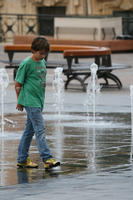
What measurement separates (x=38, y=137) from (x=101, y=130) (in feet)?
10.7

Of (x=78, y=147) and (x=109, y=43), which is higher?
(x=109, y=43)

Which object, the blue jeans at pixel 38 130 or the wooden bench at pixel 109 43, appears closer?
the blue jeans at pixel 38 130

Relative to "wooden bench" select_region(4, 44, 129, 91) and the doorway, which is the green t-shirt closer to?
"wooden bench" select_region(4, 44, 129, 91)

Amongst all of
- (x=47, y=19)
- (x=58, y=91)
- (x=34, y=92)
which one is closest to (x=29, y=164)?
(x=34, y=92)

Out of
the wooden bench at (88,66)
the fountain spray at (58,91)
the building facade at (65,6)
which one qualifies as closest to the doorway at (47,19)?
the building facade at (65,6)

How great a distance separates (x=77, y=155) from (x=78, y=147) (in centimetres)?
64

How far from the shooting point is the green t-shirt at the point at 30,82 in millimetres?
8250

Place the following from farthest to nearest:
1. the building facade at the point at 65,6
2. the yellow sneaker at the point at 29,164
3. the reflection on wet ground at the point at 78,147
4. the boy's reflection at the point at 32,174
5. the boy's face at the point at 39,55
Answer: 1. the building facade at the point at 65,6
2. the yellow sneaker at the point at 29,164
3. the boy's face at the point at 39,55
4. the reflection on wet ground at the point at 78,147
5. the boy's reflection at the point at 32,174

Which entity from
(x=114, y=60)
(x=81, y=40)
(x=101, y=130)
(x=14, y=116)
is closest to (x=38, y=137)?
(x=101, y=130)

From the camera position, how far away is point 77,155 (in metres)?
9.15

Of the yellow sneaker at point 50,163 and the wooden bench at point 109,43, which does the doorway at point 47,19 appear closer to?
the wooden bench at point 109,43

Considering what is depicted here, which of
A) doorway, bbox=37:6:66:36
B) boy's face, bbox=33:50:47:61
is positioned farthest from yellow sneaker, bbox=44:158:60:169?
doorway, bbox=37:6:66:36

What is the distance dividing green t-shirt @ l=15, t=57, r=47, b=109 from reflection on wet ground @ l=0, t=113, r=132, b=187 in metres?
0.72

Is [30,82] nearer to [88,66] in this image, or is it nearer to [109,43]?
[88,66]
